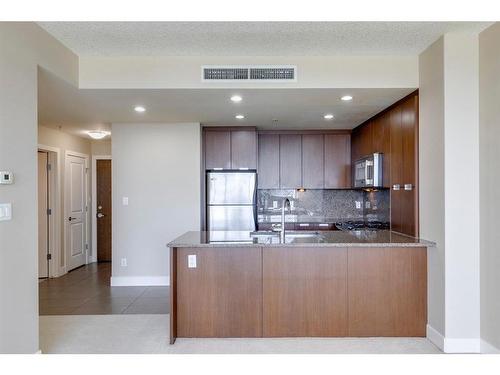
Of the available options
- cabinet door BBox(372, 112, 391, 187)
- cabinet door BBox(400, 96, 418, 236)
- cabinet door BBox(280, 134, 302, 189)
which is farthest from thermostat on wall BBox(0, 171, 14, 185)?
cabinet door BBox(280, 134, 302, 189)

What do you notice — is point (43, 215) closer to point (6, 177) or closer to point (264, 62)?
point (6, 177)

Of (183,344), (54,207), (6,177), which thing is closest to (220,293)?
(183,344)

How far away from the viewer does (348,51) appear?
320cm

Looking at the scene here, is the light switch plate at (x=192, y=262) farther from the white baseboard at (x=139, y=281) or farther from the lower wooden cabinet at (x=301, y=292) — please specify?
the white baseboard at (x=139, y=281)

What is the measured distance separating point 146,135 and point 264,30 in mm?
2994

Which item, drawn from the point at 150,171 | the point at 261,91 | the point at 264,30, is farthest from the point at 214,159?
the point at 264,30

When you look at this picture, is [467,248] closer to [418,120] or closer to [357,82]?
[418,120]

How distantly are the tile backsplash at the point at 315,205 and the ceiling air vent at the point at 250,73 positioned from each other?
10.5 ft

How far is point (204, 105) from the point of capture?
159 inches

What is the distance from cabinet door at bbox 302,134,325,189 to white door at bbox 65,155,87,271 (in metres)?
4.09

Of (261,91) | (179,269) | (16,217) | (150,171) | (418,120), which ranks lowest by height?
(179,269)

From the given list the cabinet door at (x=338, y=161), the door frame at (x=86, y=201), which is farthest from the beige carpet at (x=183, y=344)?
the cabinet door at (x=338, y=161)

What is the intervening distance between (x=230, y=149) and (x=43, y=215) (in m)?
3.19

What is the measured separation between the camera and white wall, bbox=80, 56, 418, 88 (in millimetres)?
3309
